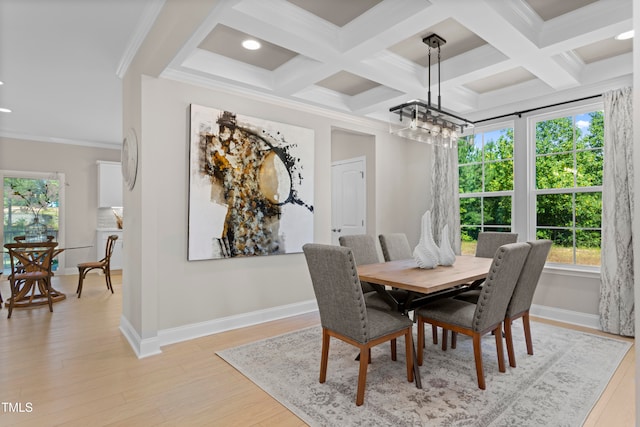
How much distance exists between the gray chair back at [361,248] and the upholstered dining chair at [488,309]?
0.82 metres

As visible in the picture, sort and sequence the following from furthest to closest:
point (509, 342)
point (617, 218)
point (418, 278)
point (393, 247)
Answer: point (393, 247), point (617, 218), point (509, 342), point (418, 278)

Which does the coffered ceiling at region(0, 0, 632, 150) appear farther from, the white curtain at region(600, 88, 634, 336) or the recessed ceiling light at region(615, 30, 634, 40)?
the white curtain at region(600, 88, 634, 336)

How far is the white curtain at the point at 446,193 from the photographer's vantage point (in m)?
4.72

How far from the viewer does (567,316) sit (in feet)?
12.6

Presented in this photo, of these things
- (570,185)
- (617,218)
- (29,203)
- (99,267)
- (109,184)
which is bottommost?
(99,267)

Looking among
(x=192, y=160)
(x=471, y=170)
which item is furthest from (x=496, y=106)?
(x=192, y=160)

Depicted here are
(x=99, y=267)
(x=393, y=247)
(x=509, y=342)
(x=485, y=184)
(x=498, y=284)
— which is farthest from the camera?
(x=99, y=267)

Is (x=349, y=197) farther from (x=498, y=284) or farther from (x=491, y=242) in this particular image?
(x=498, y=284)

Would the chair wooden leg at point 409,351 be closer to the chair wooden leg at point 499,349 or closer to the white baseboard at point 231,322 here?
the chair wooden leg at point 499,349

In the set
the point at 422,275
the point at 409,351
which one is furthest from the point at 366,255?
the point at 409,351

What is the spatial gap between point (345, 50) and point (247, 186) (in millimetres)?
1671

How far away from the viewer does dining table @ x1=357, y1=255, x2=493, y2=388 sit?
235 cm

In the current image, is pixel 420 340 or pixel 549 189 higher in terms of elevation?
pixel 549 189

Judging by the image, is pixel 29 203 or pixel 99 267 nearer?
pixel 99 267
